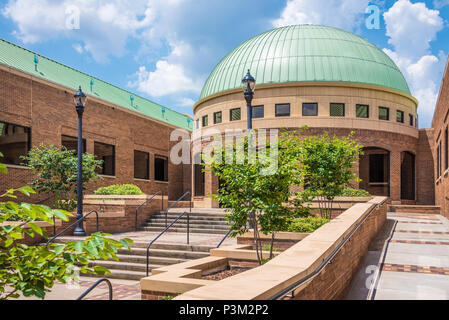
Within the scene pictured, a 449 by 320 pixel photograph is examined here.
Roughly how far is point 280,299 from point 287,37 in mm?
30826

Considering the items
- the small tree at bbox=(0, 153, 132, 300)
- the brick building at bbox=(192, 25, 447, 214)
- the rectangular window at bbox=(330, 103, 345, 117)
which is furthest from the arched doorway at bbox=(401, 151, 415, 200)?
the small tree at bbox=(0, 153, 132, 300)

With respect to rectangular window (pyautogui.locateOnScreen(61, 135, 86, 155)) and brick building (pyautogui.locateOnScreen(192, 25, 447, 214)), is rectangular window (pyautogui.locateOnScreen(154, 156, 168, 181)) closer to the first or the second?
brick building (pyautogui.locateOnScreen(192, 25, 447, 214))

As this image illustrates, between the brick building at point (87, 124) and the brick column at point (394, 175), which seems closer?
the brick building at point (87, 124)

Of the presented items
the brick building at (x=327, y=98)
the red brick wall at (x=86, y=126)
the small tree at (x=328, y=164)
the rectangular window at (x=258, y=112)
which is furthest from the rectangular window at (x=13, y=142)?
the small tree at (x=328, y=164)

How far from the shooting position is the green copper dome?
30.1 m

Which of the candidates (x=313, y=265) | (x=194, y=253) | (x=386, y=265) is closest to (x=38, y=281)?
(x=313, y=265)

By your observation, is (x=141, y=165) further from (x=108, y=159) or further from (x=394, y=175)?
(x=394, y=175)

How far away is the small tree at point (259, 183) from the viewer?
28.0 feet

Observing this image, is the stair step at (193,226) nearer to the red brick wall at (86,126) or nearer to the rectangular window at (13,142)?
the red brick wall at (86,126)

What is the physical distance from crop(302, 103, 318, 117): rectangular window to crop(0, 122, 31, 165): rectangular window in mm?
17763

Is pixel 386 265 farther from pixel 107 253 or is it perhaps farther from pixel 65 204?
pixel 65 204

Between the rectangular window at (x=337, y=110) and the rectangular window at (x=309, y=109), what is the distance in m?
1.14

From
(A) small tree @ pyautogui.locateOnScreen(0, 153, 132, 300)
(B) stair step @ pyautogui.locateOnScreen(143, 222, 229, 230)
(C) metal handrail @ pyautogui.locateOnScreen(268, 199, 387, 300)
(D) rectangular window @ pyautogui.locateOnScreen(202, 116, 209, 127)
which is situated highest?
(D) rectangular window @ pyautogui.locateOnScreen(202, 116, 209, 127)

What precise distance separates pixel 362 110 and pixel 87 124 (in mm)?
19142
